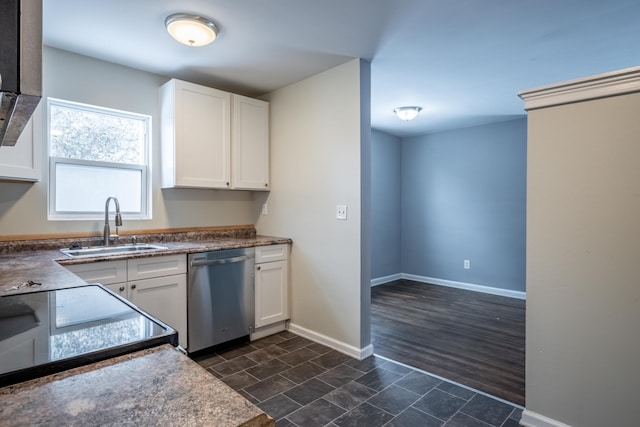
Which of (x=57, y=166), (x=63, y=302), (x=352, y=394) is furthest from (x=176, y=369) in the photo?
(x=57, y=166)

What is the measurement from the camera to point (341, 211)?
2.83 m

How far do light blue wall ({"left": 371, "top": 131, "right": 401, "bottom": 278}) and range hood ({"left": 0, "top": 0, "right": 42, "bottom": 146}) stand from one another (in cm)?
461

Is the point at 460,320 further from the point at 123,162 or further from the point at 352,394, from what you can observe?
the point at 123,162

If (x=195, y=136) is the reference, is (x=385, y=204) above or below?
below

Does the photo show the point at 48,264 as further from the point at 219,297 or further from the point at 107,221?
the point at 219,297

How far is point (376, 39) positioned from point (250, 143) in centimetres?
151

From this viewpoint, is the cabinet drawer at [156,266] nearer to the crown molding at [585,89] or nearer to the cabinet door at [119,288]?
the cabinet door at [119,288]

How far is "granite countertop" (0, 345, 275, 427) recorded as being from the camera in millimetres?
534

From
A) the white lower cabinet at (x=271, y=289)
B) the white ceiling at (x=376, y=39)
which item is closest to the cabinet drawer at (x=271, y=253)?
the white lower cabinet at (x=271, y=289)

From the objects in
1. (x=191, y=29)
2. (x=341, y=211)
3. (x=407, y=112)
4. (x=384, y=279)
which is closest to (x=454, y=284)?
(x=384, y=279)

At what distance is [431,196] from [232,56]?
3734mm

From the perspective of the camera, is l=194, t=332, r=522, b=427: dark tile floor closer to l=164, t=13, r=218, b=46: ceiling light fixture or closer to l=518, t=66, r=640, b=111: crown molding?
l=518, t=66, r=640, b=111: crown molding

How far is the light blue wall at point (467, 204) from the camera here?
14.9 feet

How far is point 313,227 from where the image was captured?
307 cm
